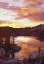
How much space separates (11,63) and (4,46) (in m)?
1.13

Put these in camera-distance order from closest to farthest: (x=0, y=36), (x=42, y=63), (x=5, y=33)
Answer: (x=42, y=63) < (x=5, y=33) < (x=0, y=36)

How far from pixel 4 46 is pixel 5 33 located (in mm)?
328

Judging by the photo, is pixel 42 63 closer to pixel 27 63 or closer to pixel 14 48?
pixel 27 63

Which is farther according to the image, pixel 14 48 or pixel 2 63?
pixel 14 48

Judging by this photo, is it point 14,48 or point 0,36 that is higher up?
point 0,36

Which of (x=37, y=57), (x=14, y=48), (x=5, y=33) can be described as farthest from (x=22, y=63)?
(x=14, y=48)

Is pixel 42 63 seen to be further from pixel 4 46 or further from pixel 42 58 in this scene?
pixel 4 46

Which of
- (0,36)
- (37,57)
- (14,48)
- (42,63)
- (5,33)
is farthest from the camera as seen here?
(14,48)

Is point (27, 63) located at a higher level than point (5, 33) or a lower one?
Result: lower

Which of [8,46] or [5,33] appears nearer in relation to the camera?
[5,33]

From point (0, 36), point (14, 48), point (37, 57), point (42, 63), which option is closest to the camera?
point (42, 63)

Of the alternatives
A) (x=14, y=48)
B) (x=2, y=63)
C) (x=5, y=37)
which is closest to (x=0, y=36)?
(x=5, y=37)

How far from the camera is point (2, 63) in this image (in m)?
2.27

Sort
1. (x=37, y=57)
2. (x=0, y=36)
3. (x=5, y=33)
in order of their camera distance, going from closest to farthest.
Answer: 1. (x=37, y=57)
2. (x=5, y=33)
3. (x=0, y=36)
